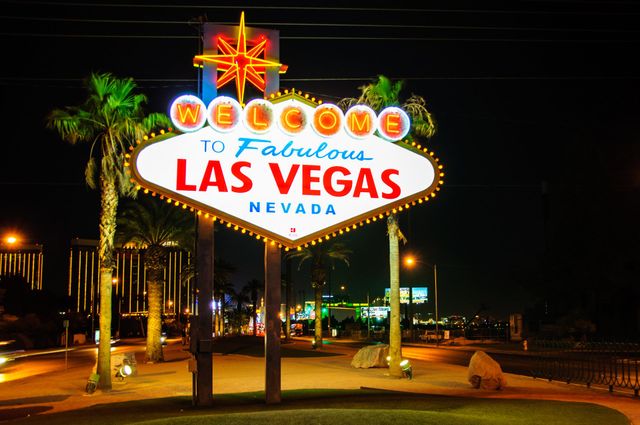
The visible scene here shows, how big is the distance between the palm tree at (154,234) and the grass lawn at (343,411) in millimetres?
19246

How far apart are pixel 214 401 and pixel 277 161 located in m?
6.33

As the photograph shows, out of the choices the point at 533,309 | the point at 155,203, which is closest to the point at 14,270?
the point at 533,309

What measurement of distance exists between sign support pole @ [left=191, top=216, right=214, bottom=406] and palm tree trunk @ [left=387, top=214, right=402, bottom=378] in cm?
987

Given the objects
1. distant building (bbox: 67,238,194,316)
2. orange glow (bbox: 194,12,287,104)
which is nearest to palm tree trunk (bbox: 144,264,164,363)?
orange glow (bbox: 194,12,287,104)

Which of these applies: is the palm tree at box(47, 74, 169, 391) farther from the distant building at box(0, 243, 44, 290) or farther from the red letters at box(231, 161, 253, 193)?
the distant building at box(0, 243, 44, 290)

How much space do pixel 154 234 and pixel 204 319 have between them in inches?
856

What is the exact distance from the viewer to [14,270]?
143875 mm

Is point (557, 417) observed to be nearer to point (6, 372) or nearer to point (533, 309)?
point (6, 372)

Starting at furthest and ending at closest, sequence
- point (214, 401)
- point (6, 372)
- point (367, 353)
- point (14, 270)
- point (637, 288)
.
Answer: point (14, 270) < point (637, 288) < point (6, 372) < point (367, 353) < point (214, 401)

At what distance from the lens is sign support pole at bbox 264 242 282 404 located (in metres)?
16.3

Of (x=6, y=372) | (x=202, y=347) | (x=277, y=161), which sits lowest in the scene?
(x=6, y=372)

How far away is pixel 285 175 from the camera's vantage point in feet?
53.6

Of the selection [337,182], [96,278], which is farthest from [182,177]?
[96,278]

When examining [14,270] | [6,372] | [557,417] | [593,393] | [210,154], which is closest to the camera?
[557,417]
